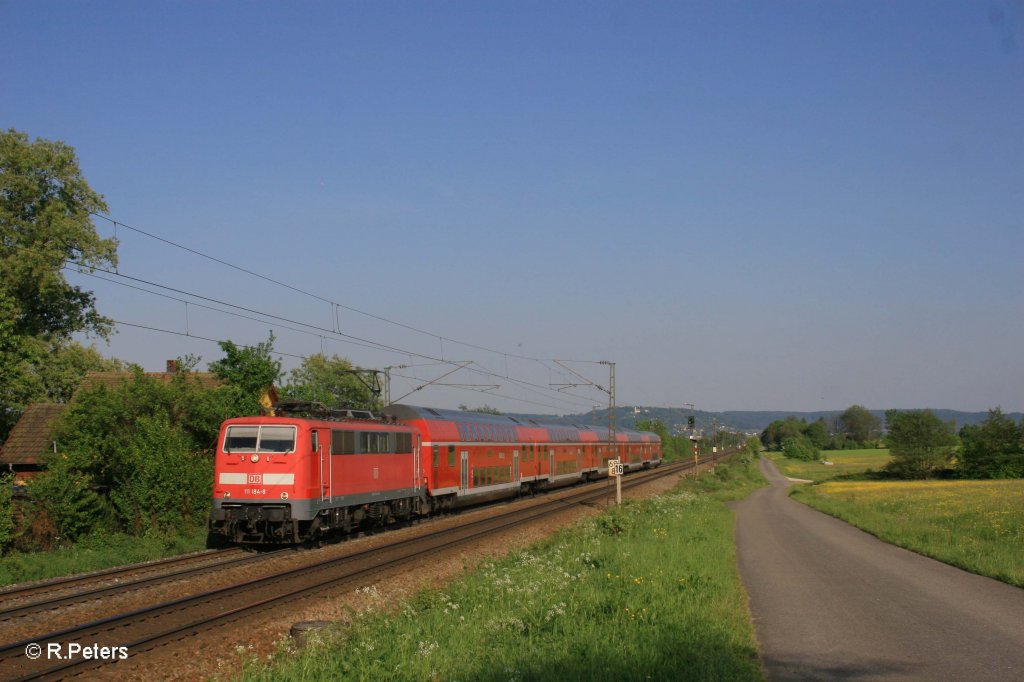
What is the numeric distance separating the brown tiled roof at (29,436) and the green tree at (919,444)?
69.7m

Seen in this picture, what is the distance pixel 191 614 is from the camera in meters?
15.0

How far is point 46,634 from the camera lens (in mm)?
13133

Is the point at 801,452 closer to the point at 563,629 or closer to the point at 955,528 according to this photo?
the point at 955,528

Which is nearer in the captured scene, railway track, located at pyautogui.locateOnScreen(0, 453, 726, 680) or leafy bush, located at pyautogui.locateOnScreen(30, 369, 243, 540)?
railway track, located at pyautogui.locateOnScreen(0, 453, 726, 680)

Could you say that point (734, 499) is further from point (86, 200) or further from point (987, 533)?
point (86, 200)

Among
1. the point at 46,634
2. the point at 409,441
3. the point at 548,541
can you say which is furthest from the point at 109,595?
the point at 409,441

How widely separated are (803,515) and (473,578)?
76.0ft

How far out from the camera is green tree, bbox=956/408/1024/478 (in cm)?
7256

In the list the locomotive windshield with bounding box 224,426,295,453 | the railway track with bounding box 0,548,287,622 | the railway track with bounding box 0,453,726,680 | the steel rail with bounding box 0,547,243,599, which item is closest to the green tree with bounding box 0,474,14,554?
the steel rail with bounding box 0,547,243,599

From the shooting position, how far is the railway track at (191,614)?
11.7 metres

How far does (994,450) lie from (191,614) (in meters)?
74.1

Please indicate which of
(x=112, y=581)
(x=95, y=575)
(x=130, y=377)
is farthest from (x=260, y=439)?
(x=130, y=377)

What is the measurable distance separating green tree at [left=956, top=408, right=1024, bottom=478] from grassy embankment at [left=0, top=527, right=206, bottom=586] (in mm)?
67172

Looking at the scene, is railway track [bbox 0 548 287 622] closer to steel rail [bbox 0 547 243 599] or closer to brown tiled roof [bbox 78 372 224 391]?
steel rail [bbox 0 547 243 599]
